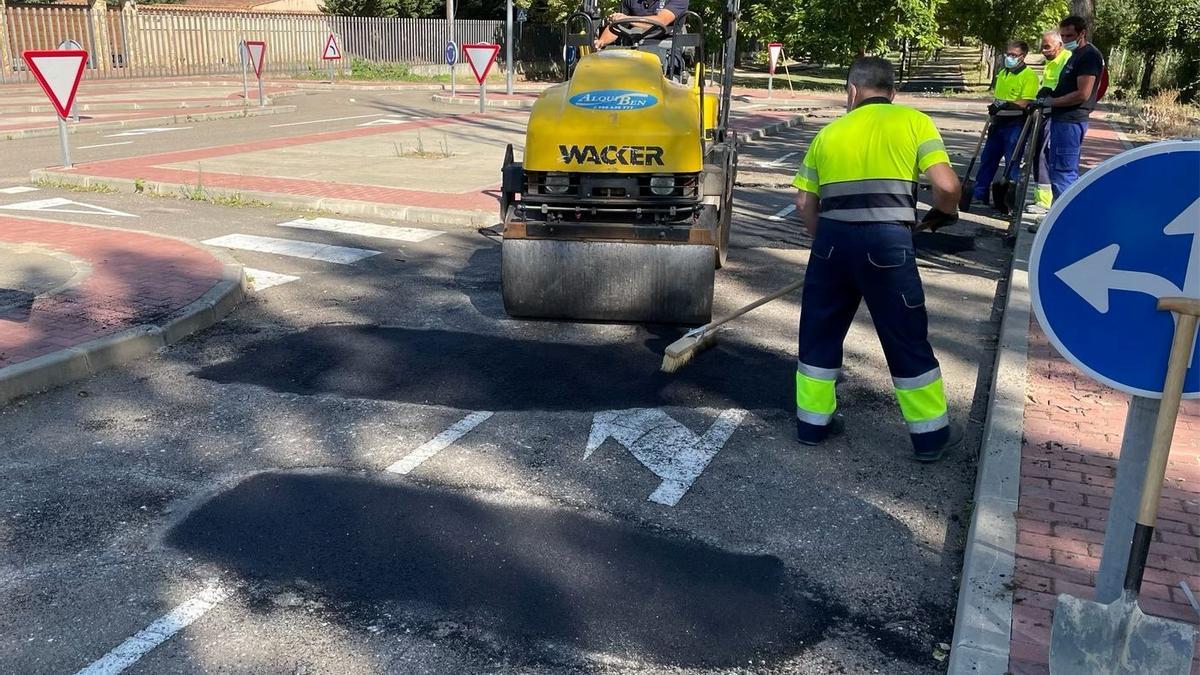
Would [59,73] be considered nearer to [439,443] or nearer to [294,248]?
[294,248]

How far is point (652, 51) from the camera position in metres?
8.02

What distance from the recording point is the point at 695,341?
21.4 feet

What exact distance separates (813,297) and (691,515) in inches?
51.9

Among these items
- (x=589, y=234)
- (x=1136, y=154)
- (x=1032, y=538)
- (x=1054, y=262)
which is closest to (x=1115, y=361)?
(x=1054, y=262)

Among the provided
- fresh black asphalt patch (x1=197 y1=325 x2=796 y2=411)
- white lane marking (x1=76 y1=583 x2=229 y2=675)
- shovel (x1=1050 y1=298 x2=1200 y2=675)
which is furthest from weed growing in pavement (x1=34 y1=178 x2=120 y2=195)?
shovel (x1=1050 y1=298 x2=1200 y2=675)

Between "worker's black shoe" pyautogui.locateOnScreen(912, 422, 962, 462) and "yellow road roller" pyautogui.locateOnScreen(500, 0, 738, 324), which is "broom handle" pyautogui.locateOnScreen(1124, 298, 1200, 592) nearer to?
"worker's black shoe" pyautogui.locateOnScreen(912, 422, 962, 462)

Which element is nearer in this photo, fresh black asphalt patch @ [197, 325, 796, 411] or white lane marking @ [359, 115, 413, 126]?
fresh black asphalt patch @ [197, 325, 796, 411]

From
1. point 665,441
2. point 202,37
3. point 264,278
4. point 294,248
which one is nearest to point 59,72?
point 294,248

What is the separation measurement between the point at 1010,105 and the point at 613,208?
6400mm

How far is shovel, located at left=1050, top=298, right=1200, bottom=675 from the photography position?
2.64m

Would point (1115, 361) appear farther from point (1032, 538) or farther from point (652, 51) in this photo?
point (652, 51)

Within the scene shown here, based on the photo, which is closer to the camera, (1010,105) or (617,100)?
(617,100)

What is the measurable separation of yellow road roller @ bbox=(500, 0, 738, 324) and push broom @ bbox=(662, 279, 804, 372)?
0.22 metres

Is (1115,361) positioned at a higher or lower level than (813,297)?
higher
